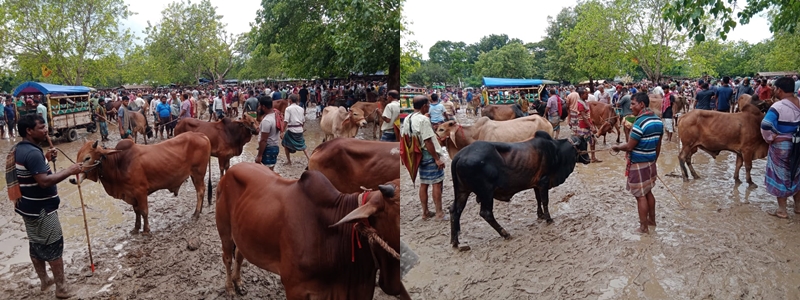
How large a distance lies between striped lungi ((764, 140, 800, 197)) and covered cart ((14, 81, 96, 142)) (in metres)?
6.87

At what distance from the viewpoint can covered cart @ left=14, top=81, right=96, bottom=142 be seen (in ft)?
15.8

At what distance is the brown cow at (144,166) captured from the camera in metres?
5.49

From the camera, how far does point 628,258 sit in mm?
3566

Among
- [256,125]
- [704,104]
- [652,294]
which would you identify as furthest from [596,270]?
[704,104]

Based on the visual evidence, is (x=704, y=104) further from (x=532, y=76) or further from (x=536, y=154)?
(x=532, y=76)

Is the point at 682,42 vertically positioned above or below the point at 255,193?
above

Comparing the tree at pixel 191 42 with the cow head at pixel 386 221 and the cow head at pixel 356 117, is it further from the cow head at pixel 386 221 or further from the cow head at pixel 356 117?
the cow head at pixel 386 221

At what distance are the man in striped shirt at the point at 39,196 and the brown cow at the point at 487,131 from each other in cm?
361

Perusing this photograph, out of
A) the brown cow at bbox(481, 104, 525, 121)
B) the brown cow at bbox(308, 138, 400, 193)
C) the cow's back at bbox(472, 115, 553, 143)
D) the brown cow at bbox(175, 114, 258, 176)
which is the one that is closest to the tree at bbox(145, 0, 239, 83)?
the brown cow at bbox(308, 138, 400, 193)

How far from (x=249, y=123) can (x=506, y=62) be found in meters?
4.62

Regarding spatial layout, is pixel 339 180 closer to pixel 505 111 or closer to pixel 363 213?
pixel 363 213

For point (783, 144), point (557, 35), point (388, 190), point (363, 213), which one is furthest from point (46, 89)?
point (783, 144)

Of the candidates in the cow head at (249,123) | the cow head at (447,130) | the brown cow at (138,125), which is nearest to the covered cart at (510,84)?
the cow head at (447,130)

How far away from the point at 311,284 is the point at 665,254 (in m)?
2.61
